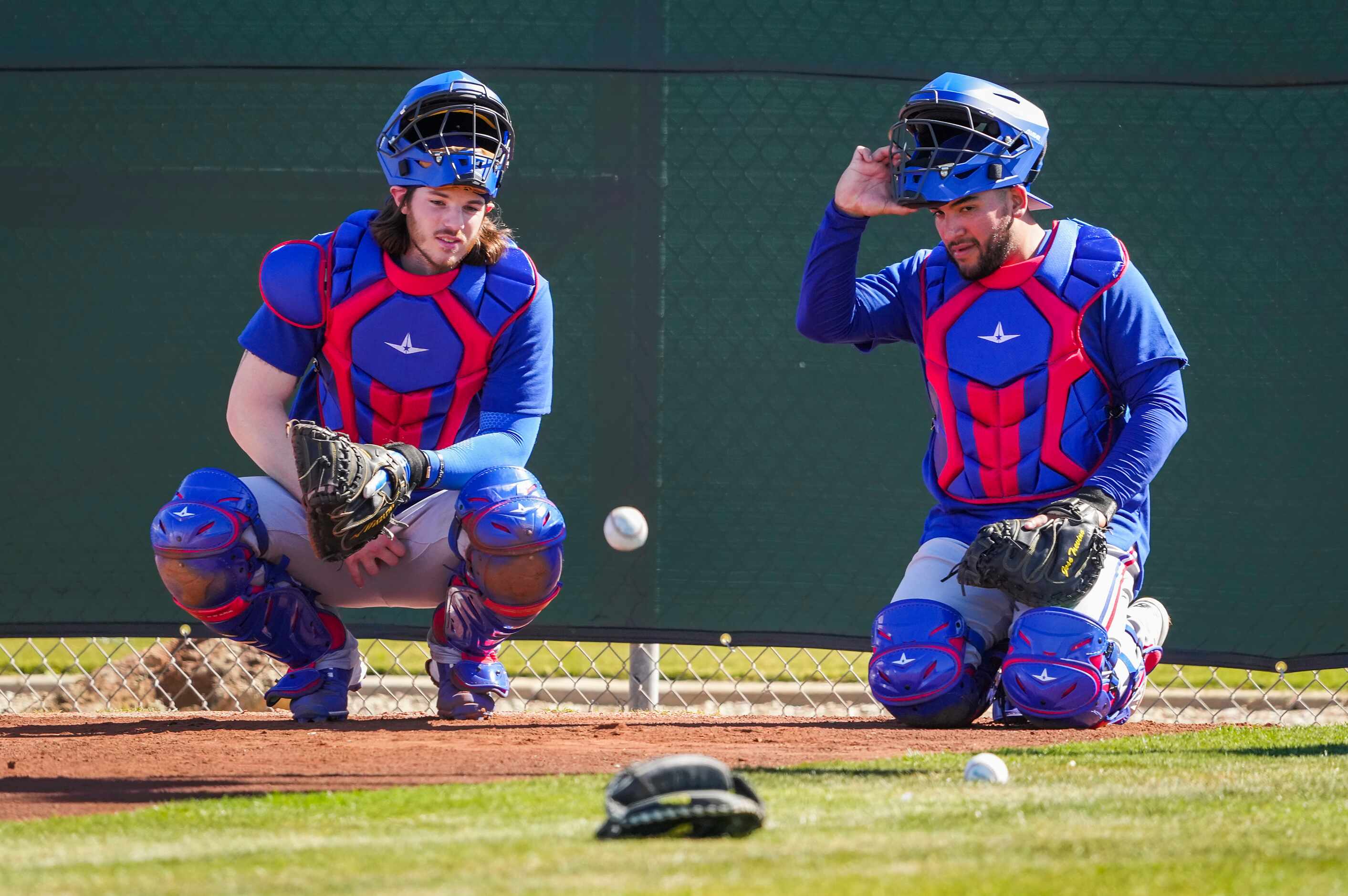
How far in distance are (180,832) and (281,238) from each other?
3.21m

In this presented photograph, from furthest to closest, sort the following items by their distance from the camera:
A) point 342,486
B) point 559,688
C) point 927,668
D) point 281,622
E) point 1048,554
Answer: point 559,688 → point 281,622 → point 927,668 → point 1048,554 → point 342,486

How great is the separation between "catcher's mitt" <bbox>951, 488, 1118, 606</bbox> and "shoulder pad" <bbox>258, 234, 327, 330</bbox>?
187 centimetres

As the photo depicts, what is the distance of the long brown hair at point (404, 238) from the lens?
4.32 meters

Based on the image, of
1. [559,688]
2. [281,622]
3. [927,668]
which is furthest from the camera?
[559,688]

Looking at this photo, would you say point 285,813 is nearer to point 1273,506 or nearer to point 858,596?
point 858,596

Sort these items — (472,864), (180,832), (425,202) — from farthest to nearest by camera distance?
1. (425,202)
2. (180,832)
3. (472,864)

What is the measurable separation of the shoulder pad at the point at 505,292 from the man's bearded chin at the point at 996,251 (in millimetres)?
1215

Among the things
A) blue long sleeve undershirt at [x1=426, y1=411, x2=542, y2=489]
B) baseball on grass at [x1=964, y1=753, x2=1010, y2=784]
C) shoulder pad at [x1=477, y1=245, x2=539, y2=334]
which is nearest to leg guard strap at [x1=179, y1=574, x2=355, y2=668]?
blue long sleeve undershirt at [x1=426, y1=411, x2=542, y2=489]

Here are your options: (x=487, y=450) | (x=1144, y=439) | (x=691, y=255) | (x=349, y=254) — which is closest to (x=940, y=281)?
(x=1144, y=439)

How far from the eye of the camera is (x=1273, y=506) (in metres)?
5.17

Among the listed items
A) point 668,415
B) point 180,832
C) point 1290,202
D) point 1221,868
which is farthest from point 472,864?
point 1290,202

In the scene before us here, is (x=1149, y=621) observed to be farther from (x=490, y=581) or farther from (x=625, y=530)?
(x=490, y=581)

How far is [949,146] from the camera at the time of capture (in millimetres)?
4129

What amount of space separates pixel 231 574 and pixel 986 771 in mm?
2082
